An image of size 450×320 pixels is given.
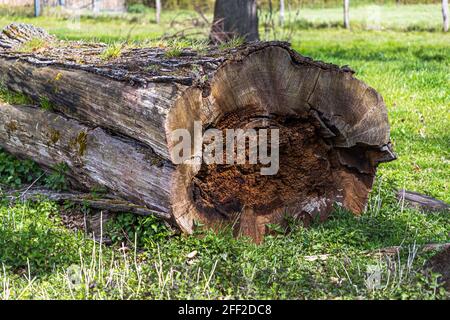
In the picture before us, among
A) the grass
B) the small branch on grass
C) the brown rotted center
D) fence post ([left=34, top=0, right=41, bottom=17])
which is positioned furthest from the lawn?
fence post ([left=34, top=0, right=41, bottom=17])

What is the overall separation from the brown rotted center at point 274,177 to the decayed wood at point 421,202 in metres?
0.87

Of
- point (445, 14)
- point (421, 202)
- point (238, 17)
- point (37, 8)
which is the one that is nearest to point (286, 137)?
point (421, 202)

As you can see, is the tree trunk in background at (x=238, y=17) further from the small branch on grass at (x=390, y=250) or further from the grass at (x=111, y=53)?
the small branch on grass at (x=390, y=250)

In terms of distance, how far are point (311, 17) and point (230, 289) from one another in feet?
68.5

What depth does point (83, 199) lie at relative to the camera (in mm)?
6410

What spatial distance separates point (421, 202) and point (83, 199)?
307cm

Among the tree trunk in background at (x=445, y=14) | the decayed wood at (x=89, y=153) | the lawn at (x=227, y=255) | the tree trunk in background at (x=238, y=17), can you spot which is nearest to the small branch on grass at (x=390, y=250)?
the lawn at (x=227, y=255)

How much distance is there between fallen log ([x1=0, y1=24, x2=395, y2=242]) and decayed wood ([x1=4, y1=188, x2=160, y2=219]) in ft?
0.23

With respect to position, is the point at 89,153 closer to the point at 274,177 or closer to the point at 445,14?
the point at 274,177

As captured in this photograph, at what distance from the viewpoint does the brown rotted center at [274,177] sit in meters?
6.17

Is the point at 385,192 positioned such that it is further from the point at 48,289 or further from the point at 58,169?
the point at 48,289

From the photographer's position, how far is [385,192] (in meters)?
7.22

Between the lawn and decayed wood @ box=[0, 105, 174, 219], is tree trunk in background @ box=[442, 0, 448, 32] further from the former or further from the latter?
decayed wood @ box=[0, 105, 174, 219]

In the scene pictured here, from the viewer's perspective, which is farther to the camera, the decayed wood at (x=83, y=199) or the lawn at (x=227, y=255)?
the decayed wood at (x=83, y=199)
